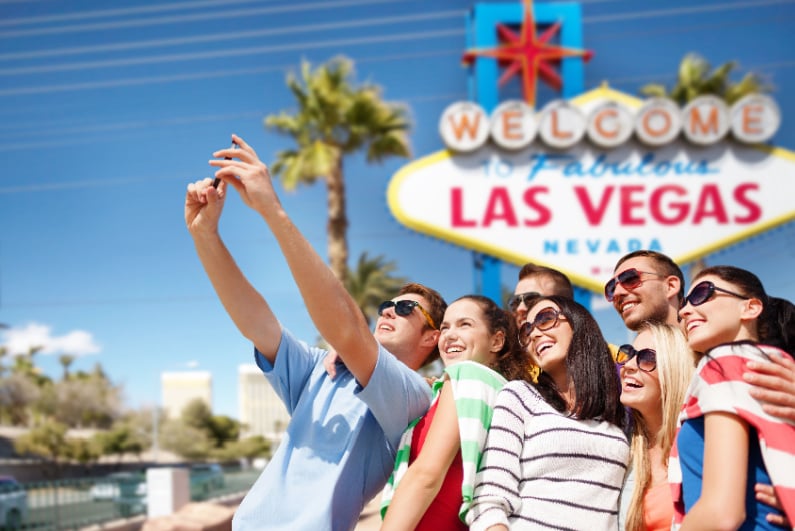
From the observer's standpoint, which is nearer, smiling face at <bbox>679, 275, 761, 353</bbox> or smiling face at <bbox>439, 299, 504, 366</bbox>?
smiling face at <bbox>679, 275, 761, 353</bbox>

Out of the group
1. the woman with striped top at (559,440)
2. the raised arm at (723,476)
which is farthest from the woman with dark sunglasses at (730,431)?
the woman with striped top at (559,440)

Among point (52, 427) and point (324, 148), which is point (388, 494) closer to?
point (324, 148)

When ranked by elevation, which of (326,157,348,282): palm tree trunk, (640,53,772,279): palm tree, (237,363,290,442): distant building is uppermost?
(640,53,772,279): palm tree

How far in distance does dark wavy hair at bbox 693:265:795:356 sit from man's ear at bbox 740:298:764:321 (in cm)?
2

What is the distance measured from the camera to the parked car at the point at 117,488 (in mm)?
14508

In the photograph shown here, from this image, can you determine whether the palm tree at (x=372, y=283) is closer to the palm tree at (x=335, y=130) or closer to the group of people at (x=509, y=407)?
the palm tree at (x=335, y=130)

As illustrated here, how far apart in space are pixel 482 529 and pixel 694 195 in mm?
15176

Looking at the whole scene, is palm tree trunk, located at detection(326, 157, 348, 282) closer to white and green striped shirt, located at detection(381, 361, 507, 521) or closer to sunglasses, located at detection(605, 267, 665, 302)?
sunglasses, located at detection(605, 267, 665, 302)

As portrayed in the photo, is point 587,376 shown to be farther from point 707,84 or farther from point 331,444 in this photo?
point 707,84

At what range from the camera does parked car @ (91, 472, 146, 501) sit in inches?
571

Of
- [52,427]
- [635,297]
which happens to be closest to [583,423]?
[635,297]

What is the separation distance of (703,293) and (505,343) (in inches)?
31.0

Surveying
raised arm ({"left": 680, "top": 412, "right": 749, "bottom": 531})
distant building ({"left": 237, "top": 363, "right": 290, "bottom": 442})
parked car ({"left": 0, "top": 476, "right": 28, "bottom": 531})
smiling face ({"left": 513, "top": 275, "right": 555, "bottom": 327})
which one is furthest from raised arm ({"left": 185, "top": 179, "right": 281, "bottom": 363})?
distant building ({"left": 237, "top": 363, "right": 290, "bottom": 442})

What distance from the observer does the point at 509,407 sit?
2.50 meters
